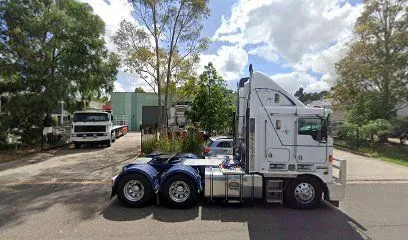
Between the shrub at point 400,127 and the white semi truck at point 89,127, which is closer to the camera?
the white semi truck at point 89,127

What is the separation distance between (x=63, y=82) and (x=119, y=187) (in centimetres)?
1486

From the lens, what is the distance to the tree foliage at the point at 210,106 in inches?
878

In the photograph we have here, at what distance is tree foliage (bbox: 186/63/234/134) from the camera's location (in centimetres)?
2231

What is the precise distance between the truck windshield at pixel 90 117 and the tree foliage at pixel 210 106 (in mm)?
5486

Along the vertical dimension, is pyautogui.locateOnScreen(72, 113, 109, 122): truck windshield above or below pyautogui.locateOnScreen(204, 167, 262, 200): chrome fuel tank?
above

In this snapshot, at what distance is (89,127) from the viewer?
871 inches

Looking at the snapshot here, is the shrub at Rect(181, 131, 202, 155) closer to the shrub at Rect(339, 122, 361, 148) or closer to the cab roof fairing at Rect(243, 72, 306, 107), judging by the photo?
the cab roof fairing at Rect(243, 72, 306, 107)

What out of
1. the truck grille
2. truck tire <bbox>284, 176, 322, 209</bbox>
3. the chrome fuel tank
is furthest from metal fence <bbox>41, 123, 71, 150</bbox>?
truck tire <bbox>284, 176, 322, 209</bbox>

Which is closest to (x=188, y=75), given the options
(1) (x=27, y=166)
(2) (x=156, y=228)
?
(1) (x=27, y=166)

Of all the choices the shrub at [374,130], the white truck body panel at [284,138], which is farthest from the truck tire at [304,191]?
the shrub at [374,130]

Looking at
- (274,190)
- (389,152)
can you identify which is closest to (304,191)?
(274,190)

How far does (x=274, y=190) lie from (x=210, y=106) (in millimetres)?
14064

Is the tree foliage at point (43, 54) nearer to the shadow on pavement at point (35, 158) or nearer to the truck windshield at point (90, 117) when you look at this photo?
the truck windshield at point (90, 117)

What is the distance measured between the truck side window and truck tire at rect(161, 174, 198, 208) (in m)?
2.93
